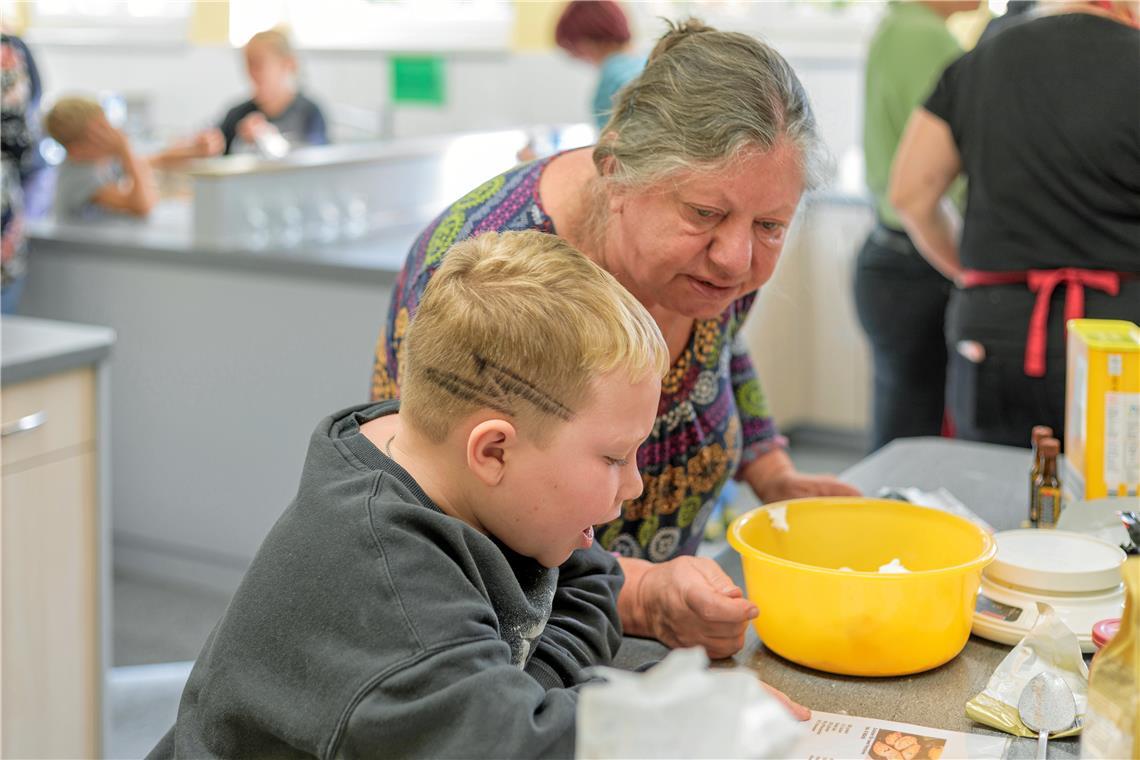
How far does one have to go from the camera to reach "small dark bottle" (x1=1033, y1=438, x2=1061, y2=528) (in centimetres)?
149

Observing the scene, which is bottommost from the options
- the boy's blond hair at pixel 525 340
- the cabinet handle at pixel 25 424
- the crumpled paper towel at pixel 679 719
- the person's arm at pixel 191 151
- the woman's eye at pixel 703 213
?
the cabinet handle at pixel 25 424

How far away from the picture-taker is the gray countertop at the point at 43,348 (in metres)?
2.12

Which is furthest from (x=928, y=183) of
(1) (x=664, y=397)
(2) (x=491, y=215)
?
(2) (x=491, y=215)

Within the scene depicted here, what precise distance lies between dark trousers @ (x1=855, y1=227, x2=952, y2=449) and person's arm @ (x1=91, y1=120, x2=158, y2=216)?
6.78 feet

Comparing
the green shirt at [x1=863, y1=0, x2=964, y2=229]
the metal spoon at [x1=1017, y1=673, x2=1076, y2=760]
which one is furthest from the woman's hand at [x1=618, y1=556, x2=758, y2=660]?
the green shirt at [x1=863, y1=0, x2=964, y2=229]

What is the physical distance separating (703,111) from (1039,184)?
1118 mm

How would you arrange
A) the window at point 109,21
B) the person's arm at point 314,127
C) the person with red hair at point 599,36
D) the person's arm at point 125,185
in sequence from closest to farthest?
1. the person with red hair at point 599,36
2. the person's arm at point 125,185
3. the person's arm at point 314,127
4. the window at point 109,21

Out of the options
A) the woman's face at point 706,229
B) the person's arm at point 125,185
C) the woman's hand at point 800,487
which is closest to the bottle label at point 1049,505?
the woman's hand at point 800,487

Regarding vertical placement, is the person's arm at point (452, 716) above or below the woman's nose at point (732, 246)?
below

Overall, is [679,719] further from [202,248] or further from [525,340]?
[202,248]

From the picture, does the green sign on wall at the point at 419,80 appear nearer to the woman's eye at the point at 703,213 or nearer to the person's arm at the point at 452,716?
the woman's eye at the point at 703,213

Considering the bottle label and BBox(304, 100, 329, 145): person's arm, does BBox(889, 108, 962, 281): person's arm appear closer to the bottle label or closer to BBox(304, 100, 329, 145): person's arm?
the bottle label

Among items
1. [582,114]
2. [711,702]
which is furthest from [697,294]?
[582,114]

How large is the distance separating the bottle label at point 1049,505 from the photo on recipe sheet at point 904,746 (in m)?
0.53
